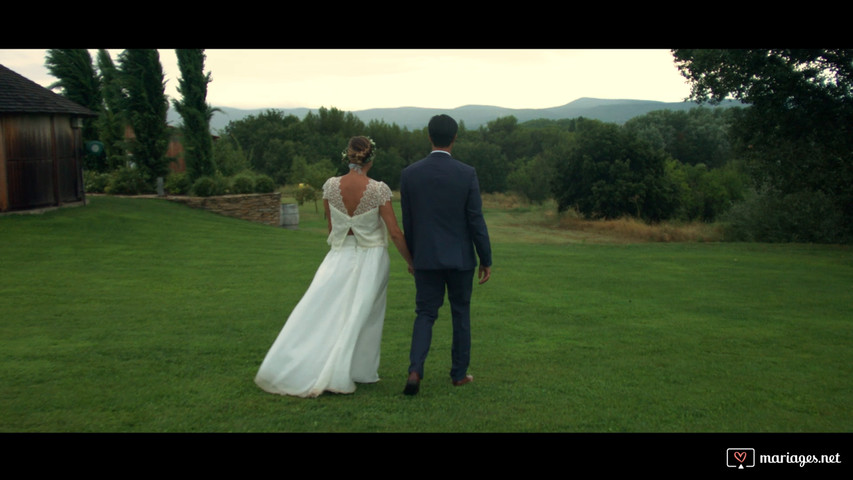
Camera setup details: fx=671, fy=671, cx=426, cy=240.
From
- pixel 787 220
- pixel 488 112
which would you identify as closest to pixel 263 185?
pixel 787 220

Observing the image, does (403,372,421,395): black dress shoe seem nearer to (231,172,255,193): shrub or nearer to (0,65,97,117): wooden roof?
(0,65,97,117): wooden roof

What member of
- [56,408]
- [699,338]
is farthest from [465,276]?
[699,338]

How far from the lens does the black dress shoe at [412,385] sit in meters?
5.74

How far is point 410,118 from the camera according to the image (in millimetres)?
89062

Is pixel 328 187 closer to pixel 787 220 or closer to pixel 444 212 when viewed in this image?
pixel 444 212

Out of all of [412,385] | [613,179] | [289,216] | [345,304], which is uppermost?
[613,179]

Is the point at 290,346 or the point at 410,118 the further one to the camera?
the point at 410,118

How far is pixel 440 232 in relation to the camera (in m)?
5.84

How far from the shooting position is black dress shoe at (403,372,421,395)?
18.8 ft

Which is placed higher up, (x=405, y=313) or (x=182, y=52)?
(x=182, y=52)

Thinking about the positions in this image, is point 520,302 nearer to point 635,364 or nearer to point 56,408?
point 635,364

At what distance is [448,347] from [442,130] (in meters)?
3.07

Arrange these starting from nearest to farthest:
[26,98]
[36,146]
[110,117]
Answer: [26,98] < [36,146] < [110,117]
